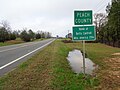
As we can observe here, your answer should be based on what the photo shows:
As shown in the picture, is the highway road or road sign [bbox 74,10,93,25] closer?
road sign [bbox 74,10,93,25]

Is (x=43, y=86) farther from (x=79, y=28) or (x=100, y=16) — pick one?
(x=100, y=16)

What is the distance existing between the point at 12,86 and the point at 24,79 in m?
1.19

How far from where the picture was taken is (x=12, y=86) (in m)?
7.78

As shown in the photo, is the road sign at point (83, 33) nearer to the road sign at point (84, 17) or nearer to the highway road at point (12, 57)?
the road sign at point (84, 17)

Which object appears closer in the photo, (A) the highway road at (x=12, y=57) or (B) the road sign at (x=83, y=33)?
(B) the road sign at (x=83, y=33)

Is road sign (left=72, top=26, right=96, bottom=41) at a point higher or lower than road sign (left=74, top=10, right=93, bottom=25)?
lower

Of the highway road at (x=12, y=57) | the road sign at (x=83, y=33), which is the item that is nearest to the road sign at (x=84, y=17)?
the road sign at (x=83, y=33)

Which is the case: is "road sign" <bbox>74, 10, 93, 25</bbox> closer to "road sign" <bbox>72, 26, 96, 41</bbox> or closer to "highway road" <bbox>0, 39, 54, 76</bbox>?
"road sign" <bbox>72, 26, 96, 41</bbox>

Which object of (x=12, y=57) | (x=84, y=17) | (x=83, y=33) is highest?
(x=84, y=17)

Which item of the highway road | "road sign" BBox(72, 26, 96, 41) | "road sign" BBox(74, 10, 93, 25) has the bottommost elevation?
the highway road

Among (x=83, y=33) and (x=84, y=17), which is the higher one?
(x=84, y=17)

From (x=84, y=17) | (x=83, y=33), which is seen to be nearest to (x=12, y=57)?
(x=83, y=33)

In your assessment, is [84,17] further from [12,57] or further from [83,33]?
[12,57]

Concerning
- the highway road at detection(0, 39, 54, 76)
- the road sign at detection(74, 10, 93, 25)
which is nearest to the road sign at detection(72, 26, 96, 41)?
the road sign at detection(74, 10, 93, 25)
